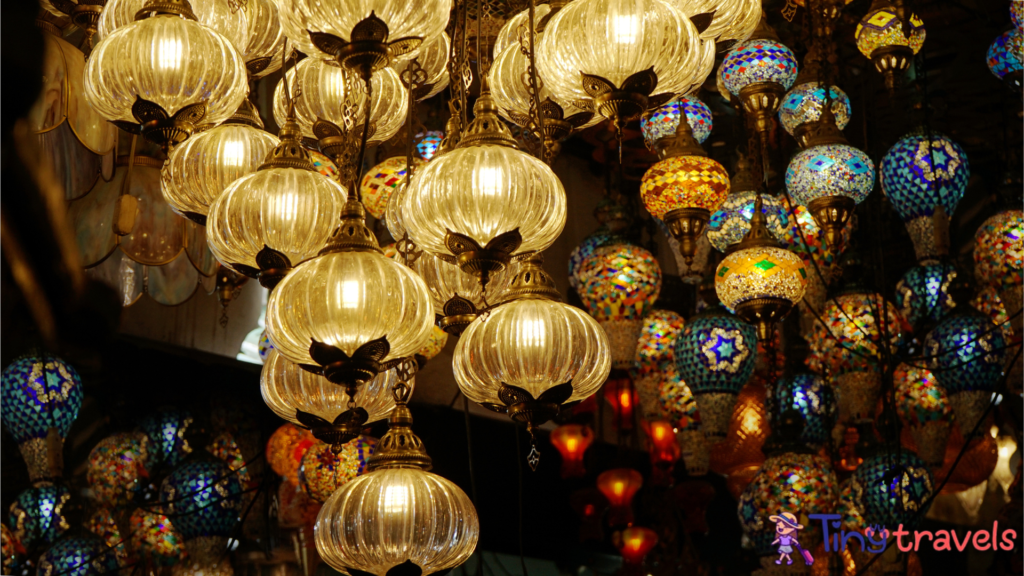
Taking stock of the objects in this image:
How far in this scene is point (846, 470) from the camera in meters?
5.33

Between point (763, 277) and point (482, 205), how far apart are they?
1.60m

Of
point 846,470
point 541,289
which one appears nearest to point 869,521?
point 846,470

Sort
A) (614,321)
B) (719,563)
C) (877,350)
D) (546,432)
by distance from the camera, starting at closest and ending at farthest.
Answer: (614,321), (877,350), (546,432), (719,563)

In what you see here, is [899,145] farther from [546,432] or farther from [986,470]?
[546,432]

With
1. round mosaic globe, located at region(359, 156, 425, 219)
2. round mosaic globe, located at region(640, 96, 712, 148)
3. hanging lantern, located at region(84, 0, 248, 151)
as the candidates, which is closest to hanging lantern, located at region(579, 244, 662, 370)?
round mosaic globe, located at region(640, 96, 712, 148)

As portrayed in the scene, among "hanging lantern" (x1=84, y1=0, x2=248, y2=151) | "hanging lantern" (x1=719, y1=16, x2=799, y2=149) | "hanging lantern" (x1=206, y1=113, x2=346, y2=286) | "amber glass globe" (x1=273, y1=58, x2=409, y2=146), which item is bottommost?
"hanging lantern" (x1=206, y1=113, x2=346, y2=286)

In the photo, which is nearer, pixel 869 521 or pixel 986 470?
pixel 869 521

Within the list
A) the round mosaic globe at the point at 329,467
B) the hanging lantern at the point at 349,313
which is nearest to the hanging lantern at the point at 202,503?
the round mosaic globe at the point at 329,467

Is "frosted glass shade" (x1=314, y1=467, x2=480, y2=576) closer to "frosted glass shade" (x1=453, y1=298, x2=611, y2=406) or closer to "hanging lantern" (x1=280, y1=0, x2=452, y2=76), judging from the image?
"frosted glass shade" (x1=453, y1=298, x2=611, y2=406)

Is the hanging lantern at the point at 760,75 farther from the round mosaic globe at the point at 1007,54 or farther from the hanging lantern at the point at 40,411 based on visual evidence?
the hanging lantern at the point at 40,411

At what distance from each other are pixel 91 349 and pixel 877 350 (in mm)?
2713

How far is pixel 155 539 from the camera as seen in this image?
4.65 m

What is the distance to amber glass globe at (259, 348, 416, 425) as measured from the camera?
1969mm

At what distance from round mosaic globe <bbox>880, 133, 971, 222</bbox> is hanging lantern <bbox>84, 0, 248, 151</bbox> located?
2315 mm
